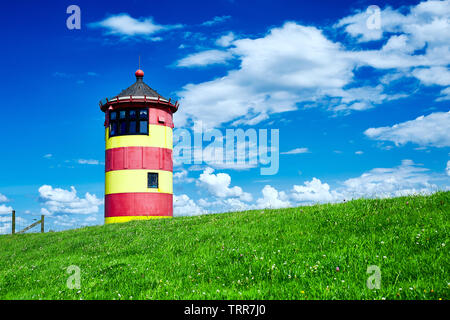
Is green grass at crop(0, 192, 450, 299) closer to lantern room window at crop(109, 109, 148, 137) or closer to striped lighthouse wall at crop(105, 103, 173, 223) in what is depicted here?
striped lighthouse wall at crop(105, 103, 173, 223)

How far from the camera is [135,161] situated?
89.9 feet

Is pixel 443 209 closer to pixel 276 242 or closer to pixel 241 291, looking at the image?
pixel 276 242

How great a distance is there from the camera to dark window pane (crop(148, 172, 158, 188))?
90.7 ft

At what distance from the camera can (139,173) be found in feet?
89.6

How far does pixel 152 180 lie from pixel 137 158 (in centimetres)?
196

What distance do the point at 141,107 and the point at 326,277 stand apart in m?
A: 22.8

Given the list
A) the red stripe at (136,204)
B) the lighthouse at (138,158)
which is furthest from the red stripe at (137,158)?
the red stripe at (136,204)

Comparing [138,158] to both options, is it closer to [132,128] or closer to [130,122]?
[132,128]

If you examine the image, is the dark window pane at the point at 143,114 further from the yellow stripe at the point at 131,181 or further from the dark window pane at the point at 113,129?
the yellow stripe at the point at 131,181

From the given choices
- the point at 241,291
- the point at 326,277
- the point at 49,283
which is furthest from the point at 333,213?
the point at 49,283

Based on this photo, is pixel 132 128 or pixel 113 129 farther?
pixel 113 129

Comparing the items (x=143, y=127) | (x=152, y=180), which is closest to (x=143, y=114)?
(x=143, y=127)

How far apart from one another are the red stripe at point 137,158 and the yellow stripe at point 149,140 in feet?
0.98
